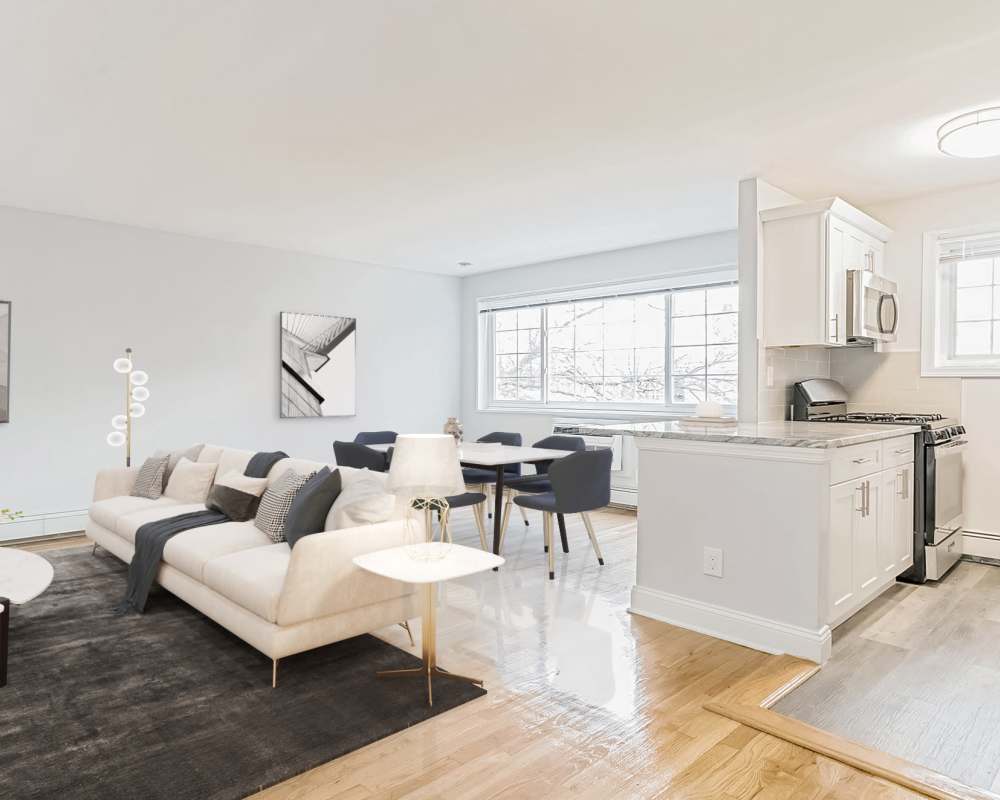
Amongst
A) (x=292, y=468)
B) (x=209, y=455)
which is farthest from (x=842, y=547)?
(x=209, y=455)

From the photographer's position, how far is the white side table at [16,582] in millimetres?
2633

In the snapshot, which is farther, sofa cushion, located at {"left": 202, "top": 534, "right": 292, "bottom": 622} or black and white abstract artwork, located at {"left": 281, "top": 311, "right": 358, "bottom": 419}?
black and white abstract artwork, located at {"left": 281, "top": 311, "right": 358, "bottom": 419}

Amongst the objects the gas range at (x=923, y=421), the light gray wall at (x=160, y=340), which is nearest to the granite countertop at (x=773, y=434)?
the gas range at (x=923, y=421)

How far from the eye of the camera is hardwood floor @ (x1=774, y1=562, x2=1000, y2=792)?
2240 mm

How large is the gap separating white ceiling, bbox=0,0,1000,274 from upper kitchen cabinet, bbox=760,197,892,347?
0.89ft

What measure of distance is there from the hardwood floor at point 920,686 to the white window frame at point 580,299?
8.71 feet

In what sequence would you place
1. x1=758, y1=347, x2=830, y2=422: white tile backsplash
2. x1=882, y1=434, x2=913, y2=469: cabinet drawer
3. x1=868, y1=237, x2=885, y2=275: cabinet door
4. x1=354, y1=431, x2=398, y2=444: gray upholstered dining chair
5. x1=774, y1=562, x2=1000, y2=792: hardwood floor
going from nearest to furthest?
x1=774, y1=562, x2=1000, y2=792: hardwood floor → x1=882, y1=434, x2=913, y2=469: cabinet drawer → x1=758, y1=347, x2=830, y2=422: white tile backsplash → x1=868, y1=237, x2=885, y2=275: cabinet door → x1=354, y1=431, x2=398, y2=444: gray upholstered dining chair

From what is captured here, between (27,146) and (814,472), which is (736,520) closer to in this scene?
(814,472)

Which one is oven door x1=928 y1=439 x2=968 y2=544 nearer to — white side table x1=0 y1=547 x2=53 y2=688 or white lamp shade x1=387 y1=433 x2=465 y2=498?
white lamp shade x1=387 y1=433 x2=465 y2=498

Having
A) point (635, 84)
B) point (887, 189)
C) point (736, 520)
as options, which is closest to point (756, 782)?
point (736, 520)

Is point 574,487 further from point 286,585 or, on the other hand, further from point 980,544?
point 980,544

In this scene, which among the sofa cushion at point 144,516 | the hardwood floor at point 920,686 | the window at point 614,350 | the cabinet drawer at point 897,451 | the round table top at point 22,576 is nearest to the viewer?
the hardwood floor at point 920,686

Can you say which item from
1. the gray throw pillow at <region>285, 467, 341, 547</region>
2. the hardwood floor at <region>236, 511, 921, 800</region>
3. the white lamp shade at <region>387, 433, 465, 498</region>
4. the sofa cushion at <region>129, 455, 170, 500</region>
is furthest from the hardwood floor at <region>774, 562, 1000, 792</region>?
the sofa cushion at <region>129, 455, 170, 500</region>

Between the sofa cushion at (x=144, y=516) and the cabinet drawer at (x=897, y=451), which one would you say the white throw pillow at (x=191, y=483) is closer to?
the sofa cushion at (x=144, y=516)
